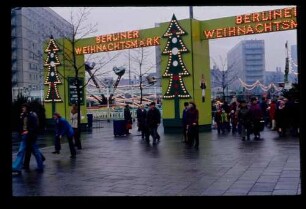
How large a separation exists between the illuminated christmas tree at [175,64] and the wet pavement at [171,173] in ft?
26.0

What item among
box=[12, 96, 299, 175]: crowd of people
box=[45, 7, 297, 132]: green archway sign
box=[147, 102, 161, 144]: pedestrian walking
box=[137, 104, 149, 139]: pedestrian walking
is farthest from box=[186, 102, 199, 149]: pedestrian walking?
box=[45, 7, 297, 132]: green archway sign

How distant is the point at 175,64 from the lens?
2345cm

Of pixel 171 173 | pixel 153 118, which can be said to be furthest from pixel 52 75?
pixel 171 173

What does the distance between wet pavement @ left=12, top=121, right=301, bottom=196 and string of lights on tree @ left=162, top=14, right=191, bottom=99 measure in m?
8.01

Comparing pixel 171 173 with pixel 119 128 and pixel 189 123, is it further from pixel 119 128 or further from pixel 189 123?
pixel 119 128

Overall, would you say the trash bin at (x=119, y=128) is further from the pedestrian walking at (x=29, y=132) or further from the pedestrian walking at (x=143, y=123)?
the pedestrian walking at (x=29, y=132)

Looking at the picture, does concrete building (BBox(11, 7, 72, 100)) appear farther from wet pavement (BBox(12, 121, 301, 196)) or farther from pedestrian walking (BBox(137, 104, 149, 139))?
wet pavement (BBox(12, 121, 301, 196))

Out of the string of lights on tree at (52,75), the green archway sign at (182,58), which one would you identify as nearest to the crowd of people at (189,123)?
the green archway sign at (182,58)

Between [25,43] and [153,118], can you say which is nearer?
[153,118]

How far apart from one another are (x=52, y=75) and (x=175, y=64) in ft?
30.8

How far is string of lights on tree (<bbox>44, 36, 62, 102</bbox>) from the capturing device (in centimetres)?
2783

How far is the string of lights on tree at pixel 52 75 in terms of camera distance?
27.8 metres

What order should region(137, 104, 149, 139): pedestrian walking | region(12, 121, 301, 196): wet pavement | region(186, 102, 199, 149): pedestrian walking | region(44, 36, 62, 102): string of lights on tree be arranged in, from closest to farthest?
1. region(12, 121, 301, 196): wet pavement
2. region(186, 102, 199, 149): pedestrian walking
3. region(137, 104, 149, 139): pedestrian walking
4. region(44, 36, 62, 102): string of lights on tree
